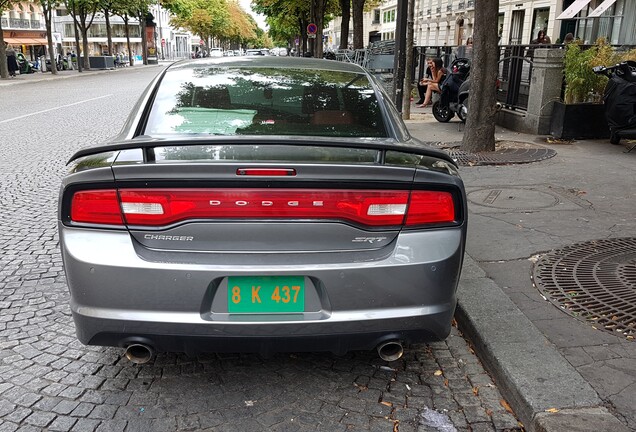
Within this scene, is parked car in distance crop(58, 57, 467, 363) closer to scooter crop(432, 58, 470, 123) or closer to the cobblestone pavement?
the cobblestone pavement

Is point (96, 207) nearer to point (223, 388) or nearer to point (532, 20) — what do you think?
point (223, 388)

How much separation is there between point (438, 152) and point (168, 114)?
5.27 feet

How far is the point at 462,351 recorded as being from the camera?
360 centimetres

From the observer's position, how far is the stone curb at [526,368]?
267cm

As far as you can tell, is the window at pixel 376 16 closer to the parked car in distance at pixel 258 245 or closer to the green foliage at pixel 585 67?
the green foliage at pixel 585 67

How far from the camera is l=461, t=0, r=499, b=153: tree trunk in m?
9.33

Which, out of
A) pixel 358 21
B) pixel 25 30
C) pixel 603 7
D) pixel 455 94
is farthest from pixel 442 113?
pixel 25 30

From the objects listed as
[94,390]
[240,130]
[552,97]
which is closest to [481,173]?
[552,97]

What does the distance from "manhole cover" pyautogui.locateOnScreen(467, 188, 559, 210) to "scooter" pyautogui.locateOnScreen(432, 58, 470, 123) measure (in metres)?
5.71

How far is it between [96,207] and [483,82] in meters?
8.03

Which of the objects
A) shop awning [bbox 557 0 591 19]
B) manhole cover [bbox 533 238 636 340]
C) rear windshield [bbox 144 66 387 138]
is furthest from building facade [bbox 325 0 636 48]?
rear windshield [bbox 144 66 387 138]

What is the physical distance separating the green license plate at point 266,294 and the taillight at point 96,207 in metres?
0.61

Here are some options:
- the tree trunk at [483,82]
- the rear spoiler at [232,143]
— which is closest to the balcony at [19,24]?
the tree trunk at [483,82]

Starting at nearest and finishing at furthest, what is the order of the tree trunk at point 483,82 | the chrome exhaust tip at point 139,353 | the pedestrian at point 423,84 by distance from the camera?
1. the chrome exhaust tip at point 139,353
2. the tree trunk at point 483,82
3. the pedestrian at point 423,84
